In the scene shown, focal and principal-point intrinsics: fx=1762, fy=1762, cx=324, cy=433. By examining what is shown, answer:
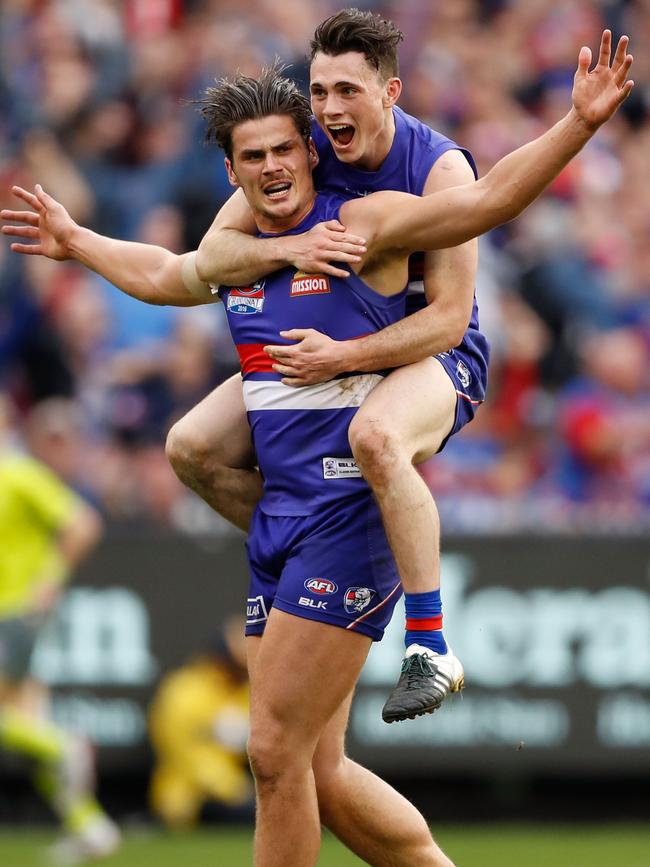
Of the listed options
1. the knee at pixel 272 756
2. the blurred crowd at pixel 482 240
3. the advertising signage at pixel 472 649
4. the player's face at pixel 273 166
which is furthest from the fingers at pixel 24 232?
the blurred crowd at pixel 482 240

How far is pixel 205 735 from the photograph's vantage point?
10562mm

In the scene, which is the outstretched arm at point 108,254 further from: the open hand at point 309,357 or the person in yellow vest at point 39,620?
the person in yellow vest at point 39,620

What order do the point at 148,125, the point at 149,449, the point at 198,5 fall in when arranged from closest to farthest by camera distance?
the point at 149,449
the point at 148,125
the point at 198,5

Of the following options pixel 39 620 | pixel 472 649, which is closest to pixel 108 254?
pixel 39 620

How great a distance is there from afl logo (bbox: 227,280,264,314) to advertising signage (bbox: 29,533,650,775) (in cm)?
475

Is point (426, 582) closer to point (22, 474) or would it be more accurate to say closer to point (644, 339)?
point (22, 474)

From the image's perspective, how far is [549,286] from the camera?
12.0 meters

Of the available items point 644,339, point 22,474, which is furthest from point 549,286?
point 22,474

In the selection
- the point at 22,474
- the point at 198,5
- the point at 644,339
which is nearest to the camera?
the point at 22,474

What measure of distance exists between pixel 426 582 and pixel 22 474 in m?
5.32

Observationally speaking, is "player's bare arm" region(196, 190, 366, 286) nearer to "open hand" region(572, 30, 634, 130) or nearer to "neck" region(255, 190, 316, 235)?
"neck" region(255, 190, 316, 235)

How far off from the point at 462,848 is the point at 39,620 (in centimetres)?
277

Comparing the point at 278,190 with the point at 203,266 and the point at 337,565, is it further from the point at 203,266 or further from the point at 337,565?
the point at 337,565

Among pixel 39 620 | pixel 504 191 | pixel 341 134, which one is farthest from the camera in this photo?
pixel 39 620
